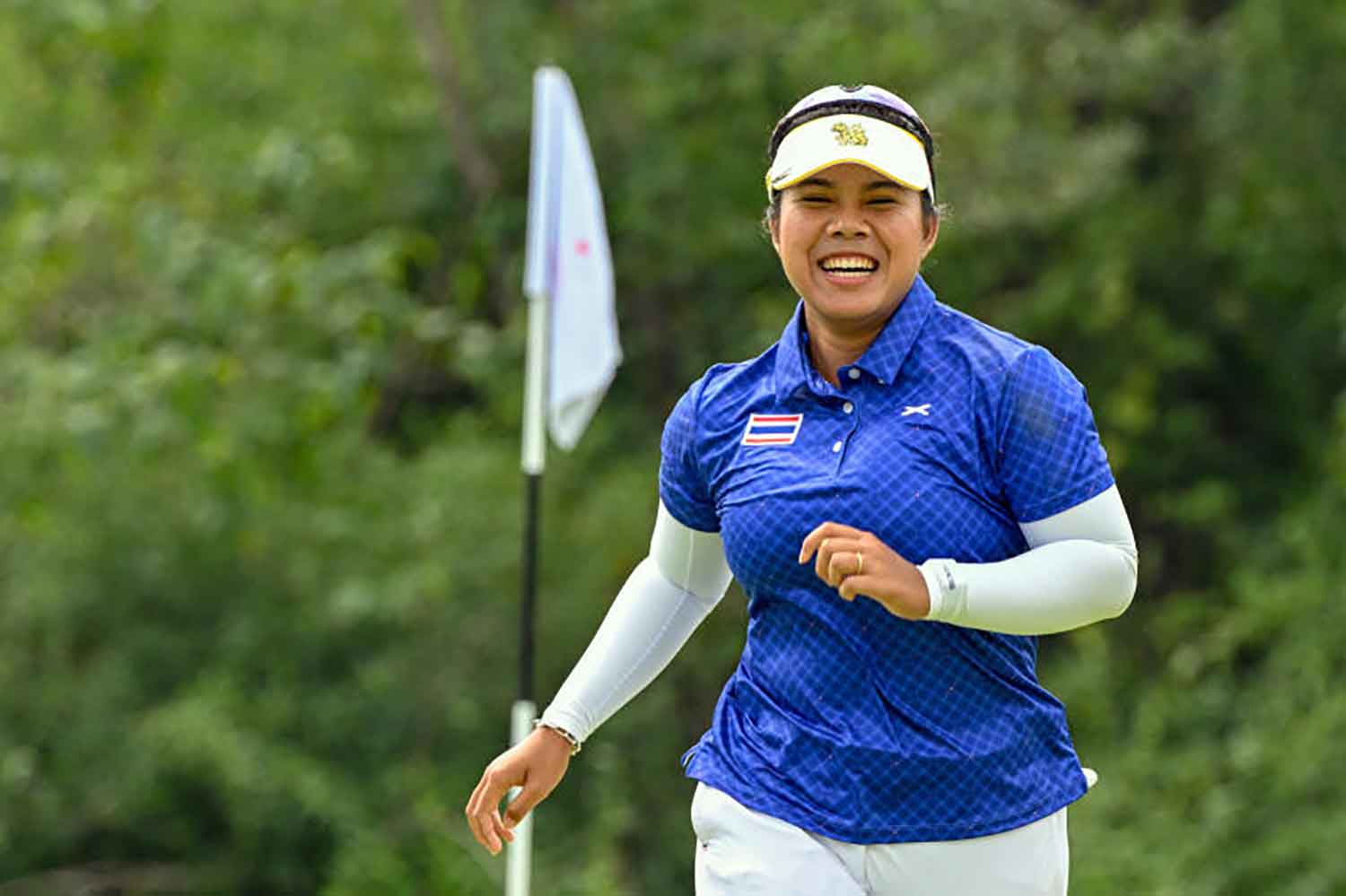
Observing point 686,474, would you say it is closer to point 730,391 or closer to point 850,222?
point 730,391

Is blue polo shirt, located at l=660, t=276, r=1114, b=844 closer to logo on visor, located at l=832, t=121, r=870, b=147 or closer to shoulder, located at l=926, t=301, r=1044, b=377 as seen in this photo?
shoulder, located at l=926, t=301, r=1044, b=377

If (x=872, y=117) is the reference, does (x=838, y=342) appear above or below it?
below

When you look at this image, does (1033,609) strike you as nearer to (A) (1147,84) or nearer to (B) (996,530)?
(B) (996,530)

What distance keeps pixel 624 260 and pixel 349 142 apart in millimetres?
1489

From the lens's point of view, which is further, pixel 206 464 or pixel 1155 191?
pixel 1155 191

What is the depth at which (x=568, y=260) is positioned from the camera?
24.8ft

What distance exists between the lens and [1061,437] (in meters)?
2.87

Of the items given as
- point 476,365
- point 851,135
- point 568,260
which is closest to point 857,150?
point 851,135

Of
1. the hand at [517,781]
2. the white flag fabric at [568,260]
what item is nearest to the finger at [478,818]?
the hand at [517,781]

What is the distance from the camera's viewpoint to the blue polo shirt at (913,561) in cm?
289

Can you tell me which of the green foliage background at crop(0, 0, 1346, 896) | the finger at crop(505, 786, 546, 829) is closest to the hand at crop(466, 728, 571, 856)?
the finger at crop(505, 786, 546, 829)

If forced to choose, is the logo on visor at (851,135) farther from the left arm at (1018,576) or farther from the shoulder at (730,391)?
the left arm at (1018,576)

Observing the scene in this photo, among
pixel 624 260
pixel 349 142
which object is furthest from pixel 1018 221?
pixel 349 142

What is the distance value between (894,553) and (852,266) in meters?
0.43
